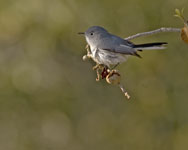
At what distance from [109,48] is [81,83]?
3.68m

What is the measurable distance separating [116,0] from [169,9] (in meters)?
0.94

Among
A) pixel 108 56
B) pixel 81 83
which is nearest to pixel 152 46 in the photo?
pixel 108 56

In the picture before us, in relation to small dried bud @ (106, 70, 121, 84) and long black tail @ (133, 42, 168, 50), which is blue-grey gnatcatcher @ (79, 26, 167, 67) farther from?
small dried bud @ (106, 70, 121, 84)

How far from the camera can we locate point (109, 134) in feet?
31.8

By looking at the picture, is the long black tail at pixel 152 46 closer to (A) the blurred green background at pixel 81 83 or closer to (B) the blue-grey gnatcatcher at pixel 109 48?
(B) the blue-grey gnatcatcher at pixel 109 48

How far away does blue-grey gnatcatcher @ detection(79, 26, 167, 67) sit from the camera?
5859 millimetres

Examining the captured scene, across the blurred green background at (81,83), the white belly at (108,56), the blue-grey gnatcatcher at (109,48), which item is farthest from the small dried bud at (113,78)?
the blurred green background at (81,83)

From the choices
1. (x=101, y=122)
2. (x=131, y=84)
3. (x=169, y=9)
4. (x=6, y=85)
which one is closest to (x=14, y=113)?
(x=6, y=85)

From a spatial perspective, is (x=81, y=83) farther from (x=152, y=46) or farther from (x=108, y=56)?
(x=152, y=46)

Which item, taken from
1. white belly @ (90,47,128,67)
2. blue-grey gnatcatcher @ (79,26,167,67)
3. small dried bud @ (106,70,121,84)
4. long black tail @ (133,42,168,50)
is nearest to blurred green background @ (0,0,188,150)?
blue-grey gnatcatcher @ (79,26,167,67)

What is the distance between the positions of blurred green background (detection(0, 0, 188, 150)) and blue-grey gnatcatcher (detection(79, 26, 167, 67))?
2.15 meters

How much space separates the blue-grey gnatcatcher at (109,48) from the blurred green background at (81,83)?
215cm

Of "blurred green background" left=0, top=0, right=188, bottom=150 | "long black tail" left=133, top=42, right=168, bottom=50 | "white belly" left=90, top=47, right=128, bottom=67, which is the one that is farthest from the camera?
"blurred green background" left=0, top=0, right=188, bottom=150

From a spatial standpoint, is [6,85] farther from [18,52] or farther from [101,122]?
[101,122]
